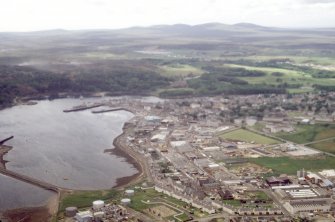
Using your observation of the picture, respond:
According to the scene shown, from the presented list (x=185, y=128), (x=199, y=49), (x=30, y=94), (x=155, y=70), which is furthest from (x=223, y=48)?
(x=185, y=128)

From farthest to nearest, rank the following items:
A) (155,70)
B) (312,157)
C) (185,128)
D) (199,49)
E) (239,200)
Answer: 1. (199,49)
2. (155,70)
3. (185,128)
4. (312,157)
5. (239,200)

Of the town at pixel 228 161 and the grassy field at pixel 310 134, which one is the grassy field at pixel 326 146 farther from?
the grassy field at pixel 310 134

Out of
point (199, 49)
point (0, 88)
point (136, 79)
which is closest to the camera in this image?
point (0, 88)

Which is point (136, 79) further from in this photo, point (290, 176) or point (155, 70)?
point (290, 176)

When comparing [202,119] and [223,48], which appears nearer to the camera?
[202,119]

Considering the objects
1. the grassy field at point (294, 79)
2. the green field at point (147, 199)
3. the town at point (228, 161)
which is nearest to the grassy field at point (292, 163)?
the town at point (228, 161)

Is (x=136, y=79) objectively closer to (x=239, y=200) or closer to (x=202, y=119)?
(x=202, y=119)

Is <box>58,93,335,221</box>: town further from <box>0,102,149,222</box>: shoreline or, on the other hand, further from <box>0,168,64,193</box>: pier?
<box>0,168,64,193</box>: pier
